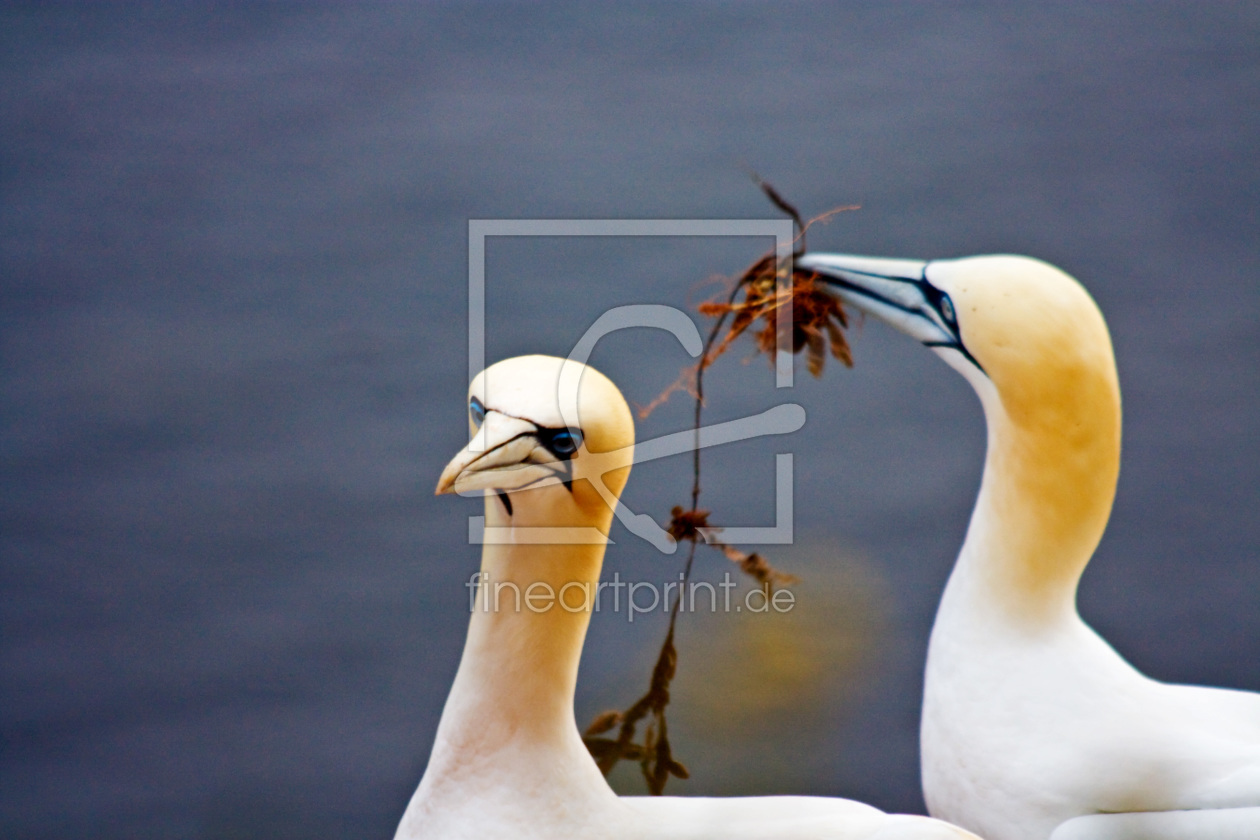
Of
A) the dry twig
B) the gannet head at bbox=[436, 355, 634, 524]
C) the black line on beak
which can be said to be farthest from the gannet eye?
the dry twig

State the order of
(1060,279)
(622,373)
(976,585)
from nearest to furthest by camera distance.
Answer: (1060,279), (976,585), (622,373)

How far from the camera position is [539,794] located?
2.12m

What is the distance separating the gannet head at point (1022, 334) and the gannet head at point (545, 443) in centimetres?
75

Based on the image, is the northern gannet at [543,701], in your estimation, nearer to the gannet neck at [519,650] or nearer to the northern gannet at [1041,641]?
the gannet neck at [519,650]

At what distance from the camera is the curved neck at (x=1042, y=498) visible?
242 centimetres

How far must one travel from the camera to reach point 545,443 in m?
1.98

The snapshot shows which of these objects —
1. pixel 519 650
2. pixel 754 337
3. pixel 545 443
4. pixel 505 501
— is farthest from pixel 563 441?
pixel 754 337

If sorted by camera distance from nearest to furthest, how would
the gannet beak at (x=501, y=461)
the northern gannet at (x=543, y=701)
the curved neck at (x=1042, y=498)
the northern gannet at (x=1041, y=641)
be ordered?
the gannet beak at (x=501, y=461) → the northern gannet at (x=543, y=701) → the northern gannet at (x=1041, y=641) → the curved neck at (x=1042, y=498)

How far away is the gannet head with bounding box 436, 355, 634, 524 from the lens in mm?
1941

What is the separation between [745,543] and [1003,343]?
1.34 m

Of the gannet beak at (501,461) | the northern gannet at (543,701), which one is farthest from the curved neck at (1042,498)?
the gannet beak at (501,461)

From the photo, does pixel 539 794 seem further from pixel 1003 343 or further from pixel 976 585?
pixel 1003 343

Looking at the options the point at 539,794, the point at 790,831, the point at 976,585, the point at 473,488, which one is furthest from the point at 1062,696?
the point at 473,488

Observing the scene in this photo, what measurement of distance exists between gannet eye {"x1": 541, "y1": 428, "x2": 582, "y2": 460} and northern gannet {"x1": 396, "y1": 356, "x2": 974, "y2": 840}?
1.2 inches
